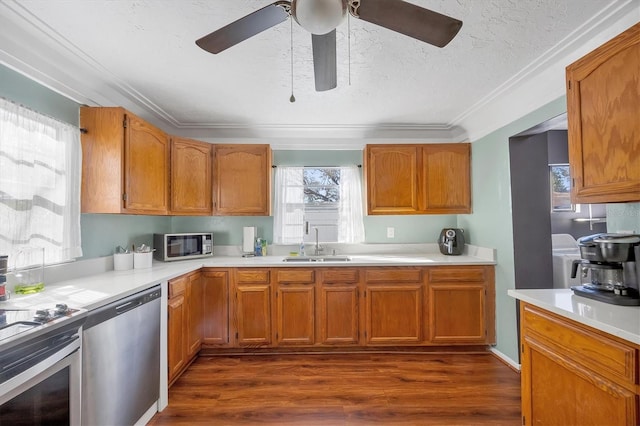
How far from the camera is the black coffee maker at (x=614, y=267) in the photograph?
1.32 m

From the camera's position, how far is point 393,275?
2785 mm

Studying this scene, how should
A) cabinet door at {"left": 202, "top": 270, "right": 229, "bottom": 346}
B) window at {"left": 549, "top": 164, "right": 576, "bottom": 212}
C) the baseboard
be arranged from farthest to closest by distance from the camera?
window at {"left": 549, "top": 164, "right": 576, "bottom": 212}, cabinet door at {"left": 202, "top": 270, "right": 229, "bottom": 346}, the baseboard

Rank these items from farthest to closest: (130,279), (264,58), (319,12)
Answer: (130,279), (264,58), (319,12)

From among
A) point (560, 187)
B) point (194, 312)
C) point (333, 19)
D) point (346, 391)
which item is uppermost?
point (333, 19)

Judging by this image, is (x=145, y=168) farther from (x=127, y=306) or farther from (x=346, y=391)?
(x=346, y=391)

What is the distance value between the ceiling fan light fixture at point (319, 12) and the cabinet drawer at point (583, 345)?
160 centimetres

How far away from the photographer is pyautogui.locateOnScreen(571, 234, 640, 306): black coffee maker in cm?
132

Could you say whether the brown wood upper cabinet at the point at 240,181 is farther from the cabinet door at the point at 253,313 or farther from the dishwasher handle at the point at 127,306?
the dishwasher handle at the point at 127,306

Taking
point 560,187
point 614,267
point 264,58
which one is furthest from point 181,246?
point 560,187

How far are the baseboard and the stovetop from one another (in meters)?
3.11

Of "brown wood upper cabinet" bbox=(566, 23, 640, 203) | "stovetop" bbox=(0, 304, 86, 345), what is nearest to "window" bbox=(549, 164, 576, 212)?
"brown wood upper cabinet" bbox=(566, 23, 640, 203)

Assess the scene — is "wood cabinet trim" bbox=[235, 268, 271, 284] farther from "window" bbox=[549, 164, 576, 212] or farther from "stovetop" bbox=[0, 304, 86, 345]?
"window" bbox=[549, 164, 576, 212]

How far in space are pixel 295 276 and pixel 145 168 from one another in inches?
63.3

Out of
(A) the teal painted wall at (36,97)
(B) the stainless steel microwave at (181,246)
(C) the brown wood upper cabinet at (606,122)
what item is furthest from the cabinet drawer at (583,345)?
(A) the teal painted wall at (36,97)
